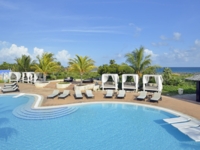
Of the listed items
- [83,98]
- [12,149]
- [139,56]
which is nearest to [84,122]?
[12,149]

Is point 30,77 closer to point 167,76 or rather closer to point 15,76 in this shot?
point 15,76

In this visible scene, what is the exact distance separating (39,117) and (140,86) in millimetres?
10930

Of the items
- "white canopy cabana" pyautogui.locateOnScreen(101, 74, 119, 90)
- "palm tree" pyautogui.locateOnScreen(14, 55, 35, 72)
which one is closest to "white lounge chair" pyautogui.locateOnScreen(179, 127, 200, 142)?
"white canopy cabana" pyautogui.locateOnScreen(101, 74, 119, 90)

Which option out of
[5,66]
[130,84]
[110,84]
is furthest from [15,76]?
[5,66]

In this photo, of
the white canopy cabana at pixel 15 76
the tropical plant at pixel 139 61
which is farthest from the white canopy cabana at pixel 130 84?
the white canopy cabana at pixel 15 76

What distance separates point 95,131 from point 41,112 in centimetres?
445

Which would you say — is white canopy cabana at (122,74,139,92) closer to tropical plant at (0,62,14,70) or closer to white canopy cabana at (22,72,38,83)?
white canopy cabana at (22,72,38,83)

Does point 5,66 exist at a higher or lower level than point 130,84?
higher

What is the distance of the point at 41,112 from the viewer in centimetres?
1084

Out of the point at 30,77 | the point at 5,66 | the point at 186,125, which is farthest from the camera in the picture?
the point at 5,66

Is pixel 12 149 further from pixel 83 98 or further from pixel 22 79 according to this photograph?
pixel 22 79

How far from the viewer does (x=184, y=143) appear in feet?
21.9

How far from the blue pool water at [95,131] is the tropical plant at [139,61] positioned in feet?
25.8

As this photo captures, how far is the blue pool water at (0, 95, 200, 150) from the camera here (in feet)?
22.0
